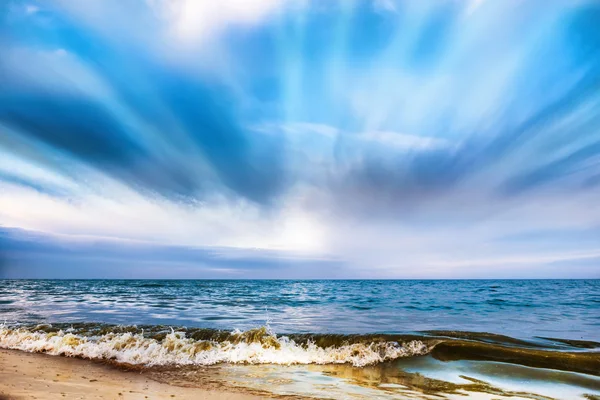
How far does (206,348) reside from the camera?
1067cm

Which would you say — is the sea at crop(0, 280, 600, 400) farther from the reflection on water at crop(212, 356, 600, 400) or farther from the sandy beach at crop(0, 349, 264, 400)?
the sandy beach at crop(0, 349, 264, 400)

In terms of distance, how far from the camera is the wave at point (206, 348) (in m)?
9.84

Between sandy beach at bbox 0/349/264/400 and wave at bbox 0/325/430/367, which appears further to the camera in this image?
wave at bbox 0/325/430/367

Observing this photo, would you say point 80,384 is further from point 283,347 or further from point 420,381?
point 420,381

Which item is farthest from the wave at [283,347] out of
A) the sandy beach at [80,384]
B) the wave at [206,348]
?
the sandy beach at [80,384]

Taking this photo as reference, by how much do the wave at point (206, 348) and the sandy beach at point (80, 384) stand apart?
117cm

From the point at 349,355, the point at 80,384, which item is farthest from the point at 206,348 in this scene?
the point at 349,355

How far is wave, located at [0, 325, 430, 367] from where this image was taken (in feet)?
32.3

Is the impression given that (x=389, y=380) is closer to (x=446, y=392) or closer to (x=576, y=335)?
(x=446, y=392)

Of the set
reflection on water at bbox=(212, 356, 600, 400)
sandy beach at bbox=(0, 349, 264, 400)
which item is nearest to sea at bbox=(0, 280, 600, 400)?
reflection on water at bbox=(212, 356, 600, 400)

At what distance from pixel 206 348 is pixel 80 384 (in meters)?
4.05

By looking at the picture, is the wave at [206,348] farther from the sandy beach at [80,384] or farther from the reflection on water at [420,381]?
the sandy beach at [80,384]

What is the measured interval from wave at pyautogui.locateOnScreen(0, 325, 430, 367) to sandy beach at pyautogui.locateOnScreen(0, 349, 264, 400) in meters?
1.17

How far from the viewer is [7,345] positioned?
11438 millimetres
